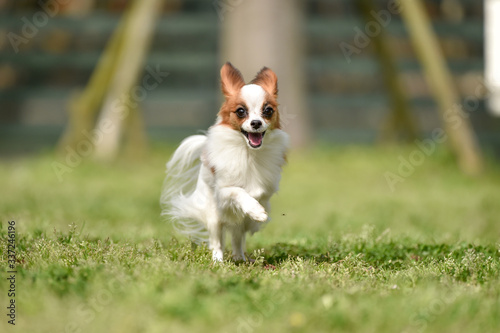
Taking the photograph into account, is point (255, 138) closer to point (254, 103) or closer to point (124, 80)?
point (254, 103)

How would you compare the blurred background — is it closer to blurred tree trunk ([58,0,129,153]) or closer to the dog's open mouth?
blurred tree trunk ([58,0,129,153])

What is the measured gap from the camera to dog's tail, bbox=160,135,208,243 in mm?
5223

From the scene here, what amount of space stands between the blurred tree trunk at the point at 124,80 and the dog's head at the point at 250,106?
7.32 m

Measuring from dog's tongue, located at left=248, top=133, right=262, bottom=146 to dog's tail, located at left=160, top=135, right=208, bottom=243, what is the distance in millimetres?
667

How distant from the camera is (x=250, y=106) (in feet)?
14.9

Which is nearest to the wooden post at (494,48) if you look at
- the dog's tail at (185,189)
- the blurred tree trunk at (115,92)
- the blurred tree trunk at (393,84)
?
the blurred tree trunk at (393,84)

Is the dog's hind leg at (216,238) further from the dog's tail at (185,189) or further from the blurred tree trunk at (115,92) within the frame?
the blurred tree trunk at (115,92)

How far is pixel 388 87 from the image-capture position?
43.1 ft

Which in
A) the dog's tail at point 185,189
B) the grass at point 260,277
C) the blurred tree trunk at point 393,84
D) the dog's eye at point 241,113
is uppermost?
the blurred tree trunk at point 393,84

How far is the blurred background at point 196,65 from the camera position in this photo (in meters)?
17.3

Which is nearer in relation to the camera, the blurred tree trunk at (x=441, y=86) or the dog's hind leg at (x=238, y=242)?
the dog's hind leg at (x=238, y=242)

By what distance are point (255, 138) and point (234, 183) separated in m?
0.32

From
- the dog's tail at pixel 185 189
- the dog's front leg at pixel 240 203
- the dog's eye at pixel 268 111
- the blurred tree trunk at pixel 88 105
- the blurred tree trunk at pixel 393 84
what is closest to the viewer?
the dog's front leg at pixel 240 203

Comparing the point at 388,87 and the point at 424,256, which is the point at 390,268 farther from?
the point at 388,87
